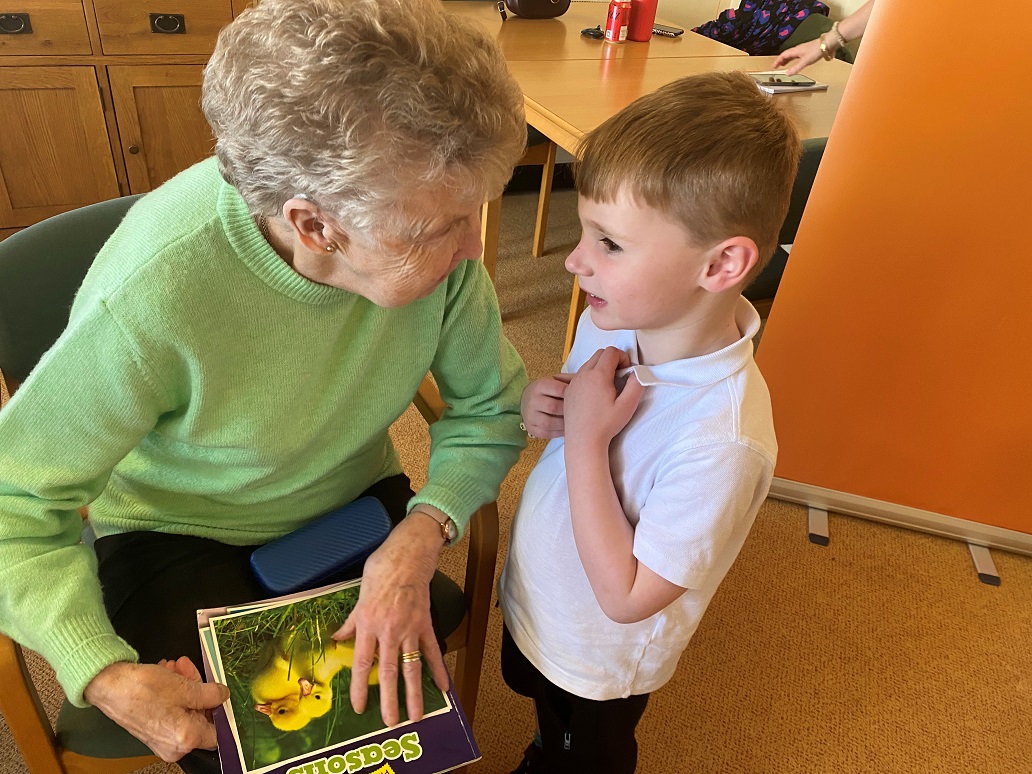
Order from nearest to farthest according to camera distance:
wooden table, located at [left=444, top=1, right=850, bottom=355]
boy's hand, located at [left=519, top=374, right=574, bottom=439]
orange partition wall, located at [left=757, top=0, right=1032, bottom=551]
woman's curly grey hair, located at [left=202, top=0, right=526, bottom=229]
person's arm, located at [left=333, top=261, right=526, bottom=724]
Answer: woman's curly grey hair, located at [left=202, top=0, right=526, bottom=229], person's arm, located at [left=333, top=261, right=526, bottom=724], boy's hand, located at [left=519, top=374, right=574, bottom=439], orange partition wall, located at [left=757, top=0, right=1032, bottom=551], wooden table, located at [left=444, top=1, right=850, bottom=355]

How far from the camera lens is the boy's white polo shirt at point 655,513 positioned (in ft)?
2.68

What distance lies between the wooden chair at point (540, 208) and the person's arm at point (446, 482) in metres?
1.10

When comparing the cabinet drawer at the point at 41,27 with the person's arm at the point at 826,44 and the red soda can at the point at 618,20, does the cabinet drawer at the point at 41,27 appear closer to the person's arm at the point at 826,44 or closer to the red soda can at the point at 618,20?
the red soda can at the point at 618,20

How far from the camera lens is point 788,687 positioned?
1644mm

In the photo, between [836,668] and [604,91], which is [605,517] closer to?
[836,668]

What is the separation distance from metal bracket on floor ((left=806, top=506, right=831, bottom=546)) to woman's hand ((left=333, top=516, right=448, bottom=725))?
1.33 meters

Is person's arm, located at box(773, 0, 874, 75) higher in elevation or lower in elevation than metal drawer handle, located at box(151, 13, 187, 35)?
higher

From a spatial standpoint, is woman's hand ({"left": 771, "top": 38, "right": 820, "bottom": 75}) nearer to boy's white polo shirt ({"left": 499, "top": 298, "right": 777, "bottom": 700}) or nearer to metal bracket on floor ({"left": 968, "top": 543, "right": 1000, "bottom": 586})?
metal bracket on floor ({"left": 968, "top": 543, "right": 1000, "bottom": 586})

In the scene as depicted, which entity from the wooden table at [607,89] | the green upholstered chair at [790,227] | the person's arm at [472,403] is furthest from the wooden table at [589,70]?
the person's arm at [472,403]

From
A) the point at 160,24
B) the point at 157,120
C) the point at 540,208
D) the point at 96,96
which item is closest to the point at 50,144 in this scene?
the point at 96,96

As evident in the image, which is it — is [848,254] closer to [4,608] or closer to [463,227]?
[463,227]

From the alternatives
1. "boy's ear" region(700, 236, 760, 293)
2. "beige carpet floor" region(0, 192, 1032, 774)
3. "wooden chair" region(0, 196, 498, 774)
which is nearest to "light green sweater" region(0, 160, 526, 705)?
"wooden chair" region(0, 196, 498, 774)

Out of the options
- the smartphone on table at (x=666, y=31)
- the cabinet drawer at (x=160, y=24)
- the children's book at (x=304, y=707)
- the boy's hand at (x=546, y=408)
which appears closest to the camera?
the children's book at (x=304, y=707)

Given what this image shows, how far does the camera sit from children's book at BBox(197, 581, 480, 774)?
31.2 inches
